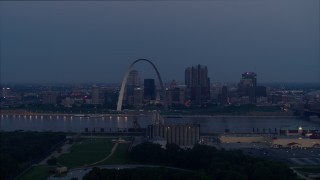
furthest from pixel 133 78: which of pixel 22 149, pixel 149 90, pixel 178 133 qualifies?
pixel 22 149

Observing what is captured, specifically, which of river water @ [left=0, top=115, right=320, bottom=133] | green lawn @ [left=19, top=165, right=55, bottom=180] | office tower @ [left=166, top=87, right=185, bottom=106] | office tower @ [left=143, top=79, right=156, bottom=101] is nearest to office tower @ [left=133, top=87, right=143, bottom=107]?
office tower @ [left=166, top=87, right=185, bottom=106]

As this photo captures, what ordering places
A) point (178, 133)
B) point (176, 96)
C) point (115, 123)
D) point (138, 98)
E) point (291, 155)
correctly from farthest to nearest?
point (176, 96), point (138, 98), point (115, 123), point (178, 133), point (291, 155)

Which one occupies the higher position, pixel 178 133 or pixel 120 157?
pixel 178 133

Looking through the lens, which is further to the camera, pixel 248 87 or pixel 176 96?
pixel 248 87

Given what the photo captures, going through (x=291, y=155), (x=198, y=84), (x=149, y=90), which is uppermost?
(x=198, y=84)

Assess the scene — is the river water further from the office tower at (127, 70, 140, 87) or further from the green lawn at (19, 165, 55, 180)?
the office tower at (127, 70, 140, 87)

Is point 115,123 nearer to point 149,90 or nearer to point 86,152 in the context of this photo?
point 86,152

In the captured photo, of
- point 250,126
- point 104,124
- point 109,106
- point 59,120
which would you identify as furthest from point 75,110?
point 250,126

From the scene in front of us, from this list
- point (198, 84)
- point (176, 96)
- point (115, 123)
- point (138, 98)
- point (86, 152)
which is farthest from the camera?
point (198, 84)
